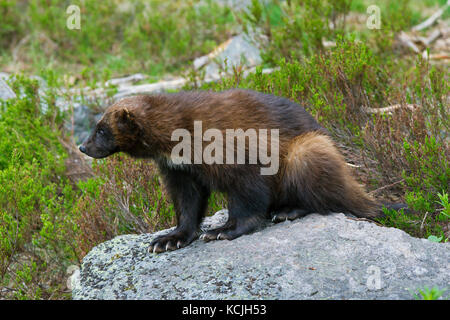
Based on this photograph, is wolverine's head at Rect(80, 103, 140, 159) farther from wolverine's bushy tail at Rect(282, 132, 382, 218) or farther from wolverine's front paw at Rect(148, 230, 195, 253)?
wolverine's bushy tail at Rect(282, 132, 382, 218)

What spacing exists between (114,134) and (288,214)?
3.73ft

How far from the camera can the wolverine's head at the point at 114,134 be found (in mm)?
3270

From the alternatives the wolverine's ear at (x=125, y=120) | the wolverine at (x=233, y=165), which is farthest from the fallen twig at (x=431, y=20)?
the wolverine's ear at (x=125, y=120)

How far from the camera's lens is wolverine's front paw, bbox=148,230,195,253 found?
10.5 ft

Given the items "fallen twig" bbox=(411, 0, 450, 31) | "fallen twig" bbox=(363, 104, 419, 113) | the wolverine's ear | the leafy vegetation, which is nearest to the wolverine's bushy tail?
the leafy vegetation

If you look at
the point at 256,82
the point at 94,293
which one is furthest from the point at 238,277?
the point at 256,82

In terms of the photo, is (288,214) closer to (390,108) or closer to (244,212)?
(244,212)

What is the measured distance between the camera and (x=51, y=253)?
15.1 ft

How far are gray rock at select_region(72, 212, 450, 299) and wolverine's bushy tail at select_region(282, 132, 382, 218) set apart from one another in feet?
0.47

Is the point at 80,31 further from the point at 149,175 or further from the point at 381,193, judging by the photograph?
the point at 381,193

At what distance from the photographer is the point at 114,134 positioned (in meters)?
3.33

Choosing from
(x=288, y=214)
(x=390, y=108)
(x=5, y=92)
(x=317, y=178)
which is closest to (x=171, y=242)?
(x=288, y=214)

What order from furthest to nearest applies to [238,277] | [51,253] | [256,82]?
[256,82] < [51,253] < [238,277]
